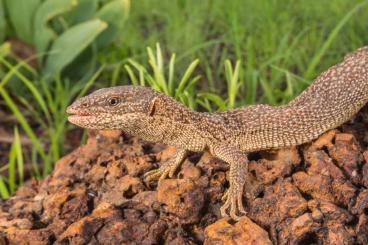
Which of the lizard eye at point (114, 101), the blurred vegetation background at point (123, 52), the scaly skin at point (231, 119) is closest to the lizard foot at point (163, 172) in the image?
the scaly skin at point (231, 119)

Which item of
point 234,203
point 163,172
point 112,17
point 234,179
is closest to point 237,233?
point 234,203

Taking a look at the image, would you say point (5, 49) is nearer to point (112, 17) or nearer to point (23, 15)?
point (23, 15)

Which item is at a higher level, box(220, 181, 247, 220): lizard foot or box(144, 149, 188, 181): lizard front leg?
box(220, 181, 247, 220): lizard foot

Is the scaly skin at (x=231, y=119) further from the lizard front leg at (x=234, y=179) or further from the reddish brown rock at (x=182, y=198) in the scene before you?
the reddish brown rock at (x=182, y=198)

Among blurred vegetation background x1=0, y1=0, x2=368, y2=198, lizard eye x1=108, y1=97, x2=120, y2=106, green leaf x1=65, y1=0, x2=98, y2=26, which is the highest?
lizard eye x1=108, y1=97, x2=120, y2=106

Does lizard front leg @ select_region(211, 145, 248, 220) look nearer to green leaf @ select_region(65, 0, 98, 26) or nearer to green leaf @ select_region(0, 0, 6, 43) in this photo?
green leaf @ select_region(65, 0, 98, 26)

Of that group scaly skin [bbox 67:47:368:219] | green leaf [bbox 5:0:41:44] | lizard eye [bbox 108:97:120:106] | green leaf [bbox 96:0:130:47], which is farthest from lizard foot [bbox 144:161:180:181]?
green leaf [bbox 5:0:41:44]
